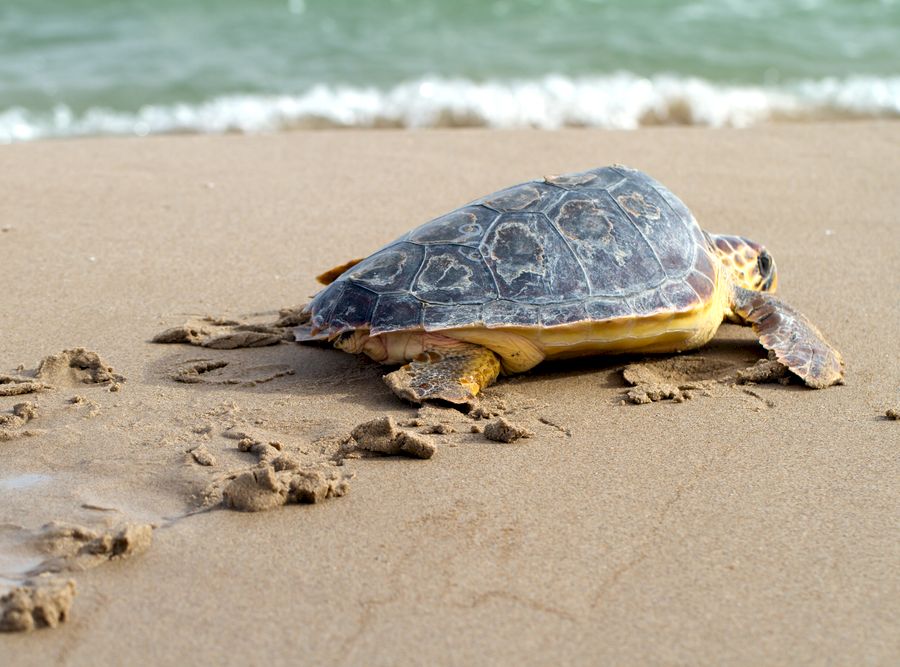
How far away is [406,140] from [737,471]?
451 cm

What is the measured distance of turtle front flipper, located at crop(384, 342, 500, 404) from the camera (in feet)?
12.2

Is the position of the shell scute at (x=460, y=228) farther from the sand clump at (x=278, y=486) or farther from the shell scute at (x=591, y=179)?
the sand clump at (x=278, y=486)

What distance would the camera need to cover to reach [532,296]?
12.9 feet

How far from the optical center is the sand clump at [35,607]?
2395mm

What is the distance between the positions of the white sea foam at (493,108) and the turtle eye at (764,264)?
3973 millimetres

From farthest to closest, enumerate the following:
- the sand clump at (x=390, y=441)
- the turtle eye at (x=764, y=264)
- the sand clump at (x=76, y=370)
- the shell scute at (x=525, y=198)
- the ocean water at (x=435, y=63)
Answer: the ocean water at (x=435, y=63)
the turtle eye at (x=764, y=264)
the shell scute at (x=525, y=198)
the sand clump at (x=76, y=370)
the sand clump at (x=390, y=441)

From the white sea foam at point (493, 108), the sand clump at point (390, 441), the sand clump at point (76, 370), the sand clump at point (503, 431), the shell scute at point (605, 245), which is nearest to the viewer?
the sand clump at point (390, 441)

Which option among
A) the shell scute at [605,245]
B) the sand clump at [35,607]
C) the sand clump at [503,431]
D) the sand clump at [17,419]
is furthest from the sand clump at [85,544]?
the shell scute at [605,245]

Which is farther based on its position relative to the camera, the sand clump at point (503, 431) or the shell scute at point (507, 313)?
the shell scute at point (507, 313)

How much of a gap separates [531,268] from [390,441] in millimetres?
1033

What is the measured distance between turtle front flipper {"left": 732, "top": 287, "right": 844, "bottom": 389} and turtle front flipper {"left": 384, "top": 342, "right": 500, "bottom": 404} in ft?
3.91

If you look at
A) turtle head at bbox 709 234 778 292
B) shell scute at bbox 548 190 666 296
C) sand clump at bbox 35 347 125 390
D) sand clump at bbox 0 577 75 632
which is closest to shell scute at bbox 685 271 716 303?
shell scute at bbox 548 190 666 296

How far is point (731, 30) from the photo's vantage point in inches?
440

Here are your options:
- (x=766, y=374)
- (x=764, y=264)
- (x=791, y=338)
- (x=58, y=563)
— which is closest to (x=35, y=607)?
(x=58, y=563)
